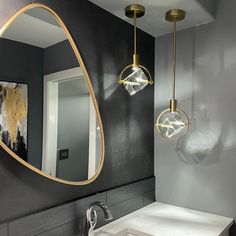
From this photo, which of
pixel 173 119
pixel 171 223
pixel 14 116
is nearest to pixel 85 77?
pixel 14 116

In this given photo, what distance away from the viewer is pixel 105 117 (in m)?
1.47

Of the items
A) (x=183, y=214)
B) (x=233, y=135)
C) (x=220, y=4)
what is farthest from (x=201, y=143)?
(x=220, y=4)

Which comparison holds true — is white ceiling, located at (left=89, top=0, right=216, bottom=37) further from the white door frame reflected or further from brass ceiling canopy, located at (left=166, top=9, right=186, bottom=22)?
the white door frame reflected

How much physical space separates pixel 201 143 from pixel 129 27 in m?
0.92

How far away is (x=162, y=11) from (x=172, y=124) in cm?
70

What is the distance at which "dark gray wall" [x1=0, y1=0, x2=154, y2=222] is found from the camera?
1046mm

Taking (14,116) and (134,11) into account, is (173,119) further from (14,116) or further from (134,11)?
(14,116)

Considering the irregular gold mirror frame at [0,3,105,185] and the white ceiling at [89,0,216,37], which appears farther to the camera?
the white ceiling at [89,0,216,37]

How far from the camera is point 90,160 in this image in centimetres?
135

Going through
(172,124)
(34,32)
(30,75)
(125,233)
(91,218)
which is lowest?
(125,233)

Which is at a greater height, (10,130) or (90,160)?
(10,130)

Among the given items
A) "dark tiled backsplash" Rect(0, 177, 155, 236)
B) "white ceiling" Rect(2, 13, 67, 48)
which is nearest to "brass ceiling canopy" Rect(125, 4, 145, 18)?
"white ceiling" Rect(2, 13, 67, 48)

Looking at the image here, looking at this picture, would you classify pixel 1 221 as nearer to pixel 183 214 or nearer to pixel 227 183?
pixel 183 214

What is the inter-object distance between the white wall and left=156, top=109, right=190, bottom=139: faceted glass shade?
74mm
